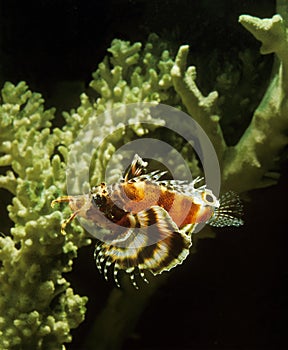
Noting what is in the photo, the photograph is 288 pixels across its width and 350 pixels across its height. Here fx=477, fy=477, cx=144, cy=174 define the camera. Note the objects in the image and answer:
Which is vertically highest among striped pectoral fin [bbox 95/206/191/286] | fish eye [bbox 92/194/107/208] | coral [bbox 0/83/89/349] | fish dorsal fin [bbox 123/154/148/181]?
fish dorsal fin [bbox 123/154/148/181]

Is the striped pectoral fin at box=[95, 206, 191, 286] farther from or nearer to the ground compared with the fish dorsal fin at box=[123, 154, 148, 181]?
nearer to the ground

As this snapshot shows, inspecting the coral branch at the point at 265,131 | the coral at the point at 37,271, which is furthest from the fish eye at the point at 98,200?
the coral branch at the point at 265,131

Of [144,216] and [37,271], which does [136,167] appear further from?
[37,271]

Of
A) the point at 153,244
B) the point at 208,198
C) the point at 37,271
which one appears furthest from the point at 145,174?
the point at 37,271

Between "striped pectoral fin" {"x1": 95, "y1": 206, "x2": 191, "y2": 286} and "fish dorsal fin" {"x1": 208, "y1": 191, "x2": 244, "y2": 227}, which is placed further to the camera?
"fish dorsal fin" {"x1": 208, "y1": 191, "x2": 244, "y2": 227}

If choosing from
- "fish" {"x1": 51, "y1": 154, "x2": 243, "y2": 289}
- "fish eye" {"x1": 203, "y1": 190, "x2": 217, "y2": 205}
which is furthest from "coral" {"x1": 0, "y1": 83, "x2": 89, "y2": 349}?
"fish eye" {"x1": 203, "y1": 190, "x2": 217, "y2": 205}

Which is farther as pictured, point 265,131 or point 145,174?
point 265,131

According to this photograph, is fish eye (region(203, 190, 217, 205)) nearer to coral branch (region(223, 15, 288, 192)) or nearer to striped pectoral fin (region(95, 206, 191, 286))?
striped pectoral fin (region(95, 206, 191, 286))

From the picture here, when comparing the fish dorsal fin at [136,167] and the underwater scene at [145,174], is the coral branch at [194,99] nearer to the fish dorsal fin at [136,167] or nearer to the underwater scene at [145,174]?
the underwater scene at [145,174]
